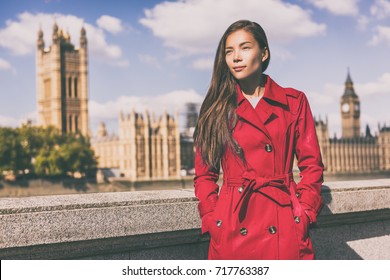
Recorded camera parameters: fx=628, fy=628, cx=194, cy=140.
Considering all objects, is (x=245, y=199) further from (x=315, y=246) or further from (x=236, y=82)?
(x=315, y=246)

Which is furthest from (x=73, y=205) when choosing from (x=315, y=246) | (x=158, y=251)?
(x=315, y=246)

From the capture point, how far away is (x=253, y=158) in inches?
95.8

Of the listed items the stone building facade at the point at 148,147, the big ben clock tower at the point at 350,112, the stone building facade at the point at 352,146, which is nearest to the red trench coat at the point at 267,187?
the stone building facade at the point at 148,147

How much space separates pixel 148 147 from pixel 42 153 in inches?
486

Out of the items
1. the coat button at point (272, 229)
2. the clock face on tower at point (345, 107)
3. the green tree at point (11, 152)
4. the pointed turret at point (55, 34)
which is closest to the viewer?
the coat button at point (272, 229)

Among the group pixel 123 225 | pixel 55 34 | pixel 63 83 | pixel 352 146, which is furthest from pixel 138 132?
pixel 123 225

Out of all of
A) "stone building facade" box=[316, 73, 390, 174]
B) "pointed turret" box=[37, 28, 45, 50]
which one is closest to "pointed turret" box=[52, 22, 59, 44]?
"pointed turret" box=[37, 28, 45, 50]

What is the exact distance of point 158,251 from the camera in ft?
9.55

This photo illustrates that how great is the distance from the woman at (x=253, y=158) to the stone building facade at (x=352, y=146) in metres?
66.8

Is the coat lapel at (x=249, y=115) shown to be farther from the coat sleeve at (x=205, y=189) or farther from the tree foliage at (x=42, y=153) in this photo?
the tree foliage at (x=42, y=153)

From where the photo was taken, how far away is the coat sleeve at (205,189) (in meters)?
2.44

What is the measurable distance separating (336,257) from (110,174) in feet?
183

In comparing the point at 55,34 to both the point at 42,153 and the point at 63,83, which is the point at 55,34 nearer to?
the point at 63,83

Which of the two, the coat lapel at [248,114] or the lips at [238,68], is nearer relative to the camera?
the coat lapel at [248,114]
